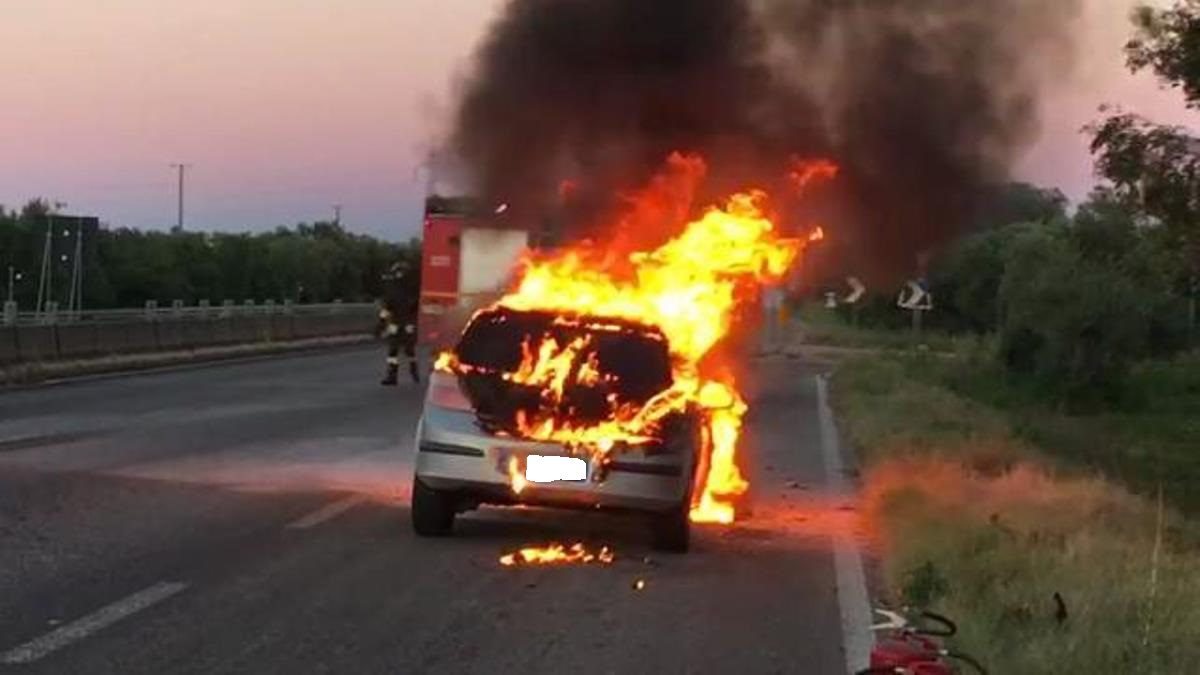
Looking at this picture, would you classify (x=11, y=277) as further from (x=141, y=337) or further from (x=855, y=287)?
(x=855, y=287)

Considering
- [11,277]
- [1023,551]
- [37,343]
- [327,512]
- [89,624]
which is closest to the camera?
[89,624]

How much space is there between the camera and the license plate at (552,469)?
37.7ft

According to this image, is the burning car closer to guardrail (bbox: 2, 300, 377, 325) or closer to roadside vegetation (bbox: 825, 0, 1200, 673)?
roadside vegetation (bbox: 825, 0, 1200, 673)

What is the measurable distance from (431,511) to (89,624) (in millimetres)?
3643

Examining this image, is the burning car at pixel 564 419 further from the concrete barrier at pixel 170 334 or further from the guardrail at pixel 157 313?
the concrete barrier at pixel 170 334

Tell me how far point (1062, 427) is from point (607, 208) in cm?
1992

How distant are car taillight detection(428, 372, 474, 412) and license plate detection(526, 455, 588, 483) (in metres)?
0.59

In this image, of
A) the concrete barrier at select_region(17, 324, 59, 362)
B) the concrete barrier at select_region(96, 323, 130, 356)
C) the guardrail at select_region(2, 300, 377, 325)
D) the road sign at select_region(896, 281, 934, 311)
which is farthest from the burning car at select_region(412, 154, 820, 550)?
the guardrail at select_region(2, 300, 377, 325)

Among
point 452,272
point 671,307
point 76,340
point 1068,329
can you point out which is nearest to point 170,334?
point 76,340

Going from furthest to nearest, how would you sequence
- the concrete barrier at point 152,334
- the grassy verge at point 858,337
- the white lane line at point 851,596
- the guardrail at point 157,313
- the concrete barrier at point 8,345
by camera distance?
the grassy verge at point 858,337, the guardrail at point 157,313, the concrete barrier at point 152,334, the concrete barrier at point 8,345, the white lane line at point 851,596

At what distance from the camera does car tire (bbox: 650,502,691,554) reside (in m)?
11.6

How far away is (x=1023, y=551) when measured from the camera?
419 inches

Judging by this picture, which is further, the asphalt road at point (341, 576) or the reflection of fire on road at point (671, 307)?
the reflection of fire on road at point (671, 307)

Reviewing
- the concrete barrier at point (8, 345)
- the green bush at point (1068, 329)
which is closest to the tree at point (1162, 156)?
the concrete barrier at point (8, 345)
